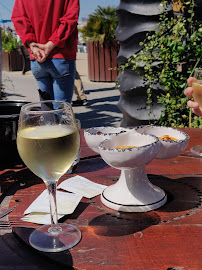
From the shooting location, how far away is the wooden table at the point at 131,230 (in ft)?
2.57

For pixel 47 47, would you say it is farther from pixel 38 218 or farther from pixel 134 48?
pixel 38 218

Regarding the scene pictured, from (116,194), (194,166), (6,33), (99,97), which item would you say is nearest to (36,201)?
(116,194)

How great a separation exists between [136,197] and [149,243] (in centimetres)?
19

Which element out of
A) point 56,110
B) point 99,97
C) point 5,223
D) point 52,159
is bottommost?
point 99,97

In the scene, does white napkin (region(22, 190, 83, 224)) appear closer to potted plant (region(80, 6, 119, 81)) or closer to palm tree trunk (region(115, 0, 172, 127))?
palm tree trunk (region(115, 0, 172, 127))

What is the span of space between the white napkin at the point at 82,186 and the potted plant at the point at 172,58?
2.46 m

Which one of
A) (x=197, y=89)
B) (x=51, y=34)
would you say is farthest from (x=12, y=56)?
(x=197, y=89)

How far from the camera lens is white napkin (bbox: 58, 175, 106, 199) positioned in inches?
43.5

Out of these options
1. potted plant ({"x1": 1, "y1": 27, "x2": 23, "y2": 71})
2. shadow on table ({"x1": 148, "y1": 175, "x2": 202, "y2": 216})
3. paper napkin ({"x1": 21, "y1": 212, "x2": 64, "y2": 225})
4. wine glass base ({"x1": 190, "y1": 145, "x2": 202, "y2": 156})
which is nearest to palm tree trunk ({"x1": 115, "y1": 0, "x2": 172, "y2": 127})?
wine glass base ({"x1": 190, "y1": 145, "x2": 202, "y2": 156})

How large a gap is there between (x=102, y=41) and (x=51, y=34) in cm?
602

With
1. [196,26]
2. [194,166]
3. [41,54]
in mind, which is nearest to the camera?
[194,166]

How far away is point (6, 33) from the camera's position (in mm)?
13906

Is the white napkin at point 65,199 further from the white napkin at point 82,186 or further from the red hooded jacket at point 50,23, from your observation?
the red hooded jacket at point 50,23

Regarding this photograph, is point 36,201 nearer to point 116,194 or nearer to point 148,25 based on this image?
point 116,194
